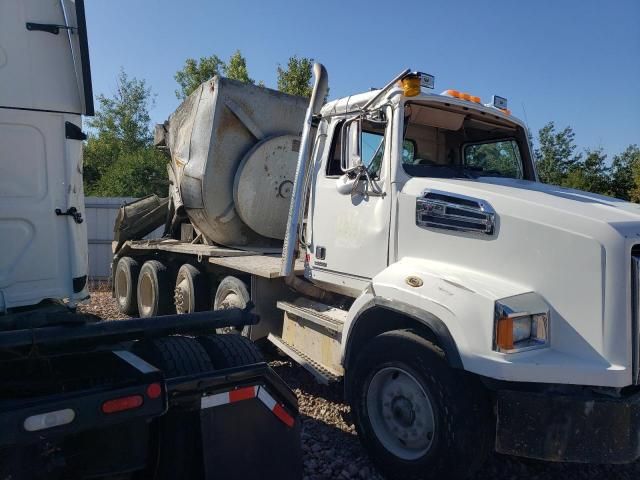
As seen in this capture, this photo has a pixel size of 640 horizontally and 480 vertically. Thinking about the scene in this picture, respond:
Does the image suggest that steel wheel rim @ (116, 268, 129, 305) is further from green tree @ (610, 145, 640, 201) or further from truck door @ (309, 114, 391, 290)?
green tree @ (610, 145, 640, 201)

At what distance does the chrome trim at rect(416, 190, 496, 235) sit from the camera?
3.31 metres

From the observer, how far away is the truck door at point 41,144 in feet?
10.3

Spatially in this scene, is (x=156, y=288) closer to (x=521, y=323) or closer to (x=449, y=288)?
(x=449, y=288)

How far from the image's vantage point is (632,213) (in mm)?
3262

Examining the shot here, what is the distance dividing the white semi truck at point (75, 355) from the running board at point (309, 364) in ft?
4.29

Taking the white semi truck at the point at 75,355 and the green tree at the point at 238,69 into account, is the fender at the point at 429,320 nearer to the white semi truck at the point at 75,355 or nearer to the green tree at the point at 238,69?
the white semi truck at the point at 75,355

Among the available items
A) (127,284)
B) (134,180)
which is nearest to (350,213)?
(127,284)

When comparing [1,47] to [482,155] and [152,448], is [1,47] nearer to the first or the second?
[152,448]

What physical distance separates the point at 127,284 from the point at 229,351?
6443mm

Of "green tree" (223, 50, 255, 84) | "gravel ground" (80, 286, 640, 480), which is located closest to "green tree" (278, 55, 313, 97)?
"green tree" (223, 50, 255, 84)

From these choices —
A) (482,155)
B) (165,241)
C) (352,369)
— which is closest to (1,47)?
(352,369)

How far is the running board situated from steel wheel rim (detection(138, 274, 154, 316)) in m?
3.33

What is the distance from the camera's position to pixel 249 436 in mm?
2662

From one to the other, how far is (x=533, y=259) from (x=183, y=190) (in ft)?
16.5
